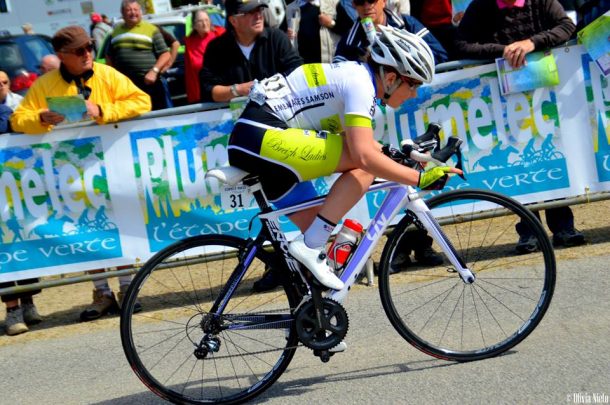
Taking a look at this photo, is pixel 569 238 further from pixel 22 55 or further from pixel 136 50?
pixel 22 55

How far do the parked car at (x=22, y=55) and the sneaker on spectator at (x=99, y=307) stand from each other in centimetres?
613

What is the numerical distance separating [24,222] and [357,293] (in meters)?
2.66

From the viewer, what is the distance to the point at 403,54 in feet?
16.5

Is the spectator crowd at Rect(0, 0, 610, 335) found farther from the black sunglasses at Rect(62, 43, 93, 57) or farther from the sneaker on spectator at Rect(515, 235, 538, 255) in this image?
the sneaker on spectator at Rect(515, 235, 538, 255)

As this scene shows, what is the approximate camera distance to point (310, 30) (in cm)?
1025

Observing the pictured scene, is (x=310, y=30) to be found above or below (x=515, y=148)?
above

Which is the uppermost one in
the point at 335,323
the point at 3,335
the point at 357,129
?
the point at 357,129

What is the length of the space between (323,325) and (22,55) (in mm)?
10146

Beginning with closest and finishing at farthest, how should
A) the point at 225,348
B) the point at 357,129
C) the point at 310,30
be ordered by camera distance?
the point at 357,129 → the point at 225,348 → the point at 310,30

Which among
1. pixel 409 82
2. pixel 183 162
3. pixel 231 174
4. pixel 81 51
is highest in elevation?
pixel 81 51

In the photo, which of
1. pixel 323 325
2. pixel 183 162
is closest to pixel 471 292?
pixel 323 325

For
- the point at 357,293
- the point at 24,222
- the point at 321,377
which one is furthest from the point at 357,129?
the point at 24,222

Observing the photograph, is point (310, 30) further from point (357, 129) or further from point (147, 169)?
point (357, 129)

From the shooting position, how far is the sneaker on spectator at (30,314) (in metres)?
7.70
